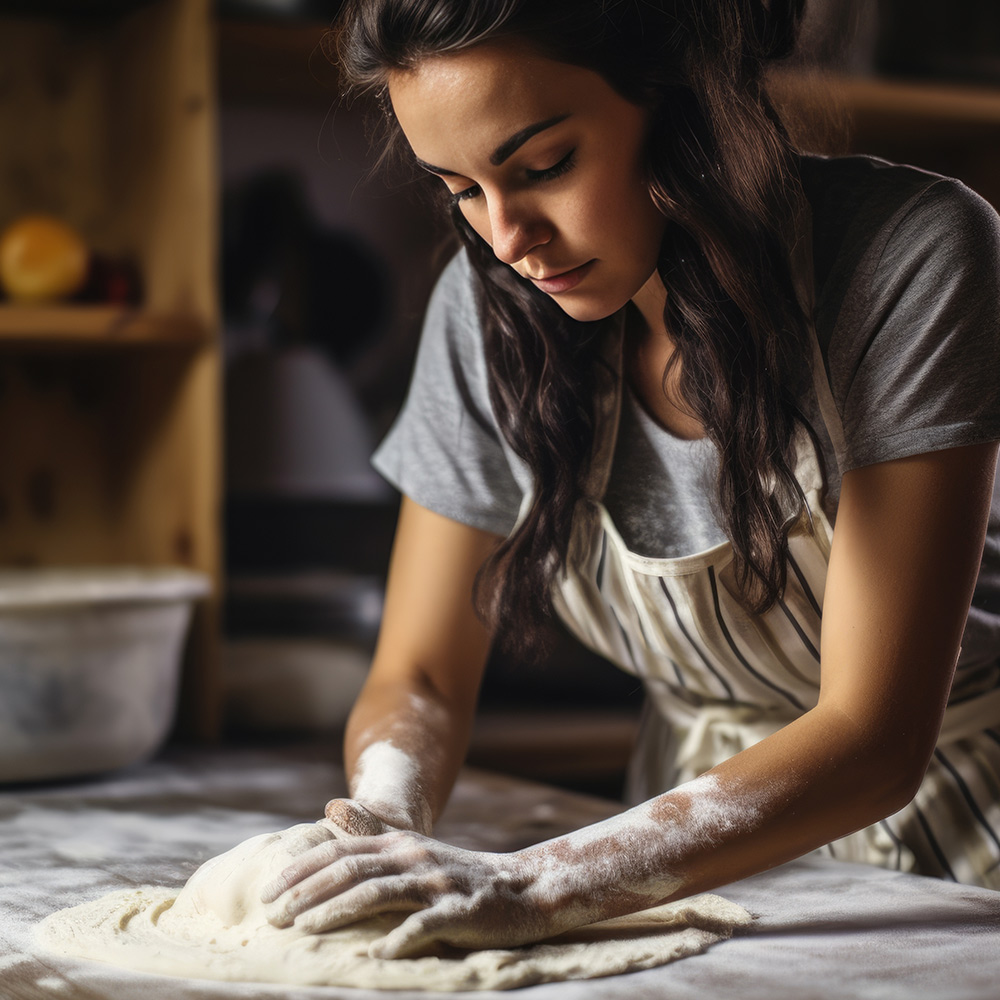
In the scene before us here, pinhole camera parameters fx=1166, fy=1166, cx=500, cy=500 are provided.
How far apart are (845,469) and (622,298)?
0.19 metres

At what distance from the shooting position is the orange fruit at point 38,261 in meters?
1.44

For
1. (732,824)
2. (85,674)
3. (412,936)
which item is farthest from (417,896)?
(85,674)

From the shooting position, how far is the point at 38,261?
1.44 m

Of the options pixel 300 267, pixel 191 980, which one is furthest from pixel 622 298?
pixel 300 267

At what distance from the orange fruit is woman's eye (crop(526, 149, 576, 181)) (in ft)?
2.98

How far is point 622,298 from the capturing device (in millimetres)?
803

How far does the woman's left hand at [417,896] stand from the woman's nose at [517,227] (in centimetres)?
38

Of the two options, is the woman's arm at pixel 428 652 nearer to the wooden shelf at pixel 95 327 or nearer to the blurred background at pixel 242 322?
the blurred background at pixel 242 322

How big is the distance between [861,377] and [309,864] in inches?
18.7

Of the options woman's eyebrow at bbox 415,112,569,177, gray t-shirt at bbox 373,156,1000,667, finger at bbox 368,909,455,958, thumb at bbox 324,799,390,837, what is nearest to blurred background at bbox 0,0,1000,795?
gray t-shirt at bbox 373,156,1000,667

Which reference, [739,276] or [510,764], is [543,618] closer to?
[739,276]

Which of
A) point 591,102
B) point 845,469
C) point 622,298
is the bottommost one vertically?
point 845,469

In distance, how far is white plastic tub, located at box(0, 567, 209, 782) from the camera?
47.1 inches

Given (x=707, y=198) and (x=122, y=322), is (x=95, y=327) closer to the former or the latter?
(x=122, y=322)
